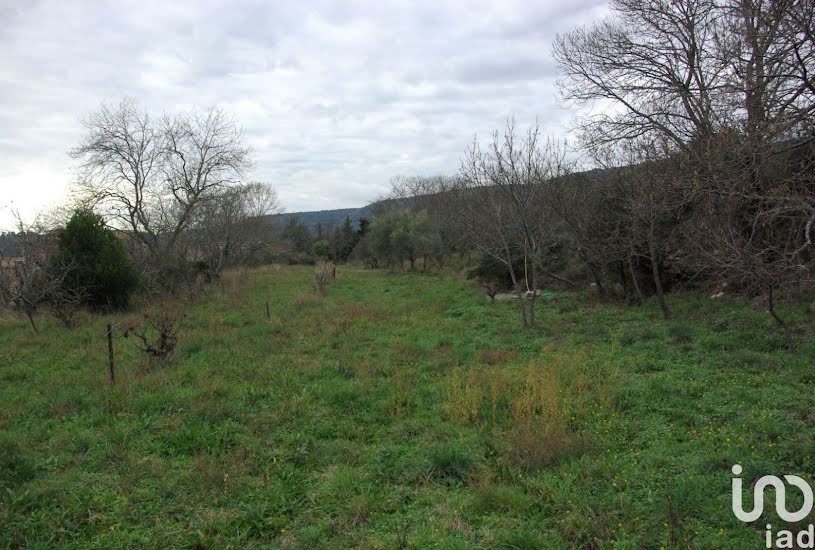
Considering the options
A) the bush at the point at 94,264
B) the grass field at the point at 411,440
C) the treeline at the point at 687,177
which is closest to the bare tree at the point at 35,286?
the bush at the point at 94,264

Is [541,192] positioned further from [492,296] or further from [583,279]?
[583,279]

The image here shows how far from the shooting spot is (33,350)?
10.5 metres

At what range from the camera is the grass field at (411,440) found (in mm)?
3672

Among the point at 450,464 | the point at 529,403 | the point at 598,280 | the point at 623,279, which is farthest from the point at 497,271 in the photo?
the point at 450,464

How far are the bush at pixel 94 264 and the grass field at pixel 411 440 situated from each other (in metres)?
5.52

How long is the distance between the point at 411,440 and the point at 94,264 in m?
14.0

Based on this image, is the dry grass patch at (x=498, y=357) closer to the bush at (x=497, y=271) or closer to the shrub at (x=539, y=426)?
the shrub at (x=539, y=426)

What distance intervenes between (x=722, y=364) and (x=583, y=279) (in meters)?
11.5

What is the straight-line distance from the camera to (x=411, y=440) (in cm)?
531

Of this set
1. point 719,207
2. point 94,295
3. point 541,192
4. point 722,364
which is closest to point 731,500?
point 722,364

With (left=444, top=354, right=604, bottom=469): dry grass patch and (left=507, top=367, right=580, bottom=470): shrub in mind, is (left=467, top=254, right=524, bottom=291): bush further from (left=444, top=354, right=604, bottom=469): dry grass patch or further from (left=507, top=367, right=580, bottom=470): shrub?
(left=507, top=367, right=580, bottom=470): shrub

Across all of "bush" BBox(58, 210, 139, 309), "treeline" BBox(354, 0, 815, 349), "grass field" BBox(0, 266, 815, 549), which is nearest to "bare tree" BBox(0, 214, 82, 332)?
"bush" BBox(58, 210, 139, 309)

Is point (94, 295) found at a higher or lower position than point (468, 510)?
higher

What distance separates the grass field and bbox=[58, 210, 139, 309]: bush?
18.1ft
